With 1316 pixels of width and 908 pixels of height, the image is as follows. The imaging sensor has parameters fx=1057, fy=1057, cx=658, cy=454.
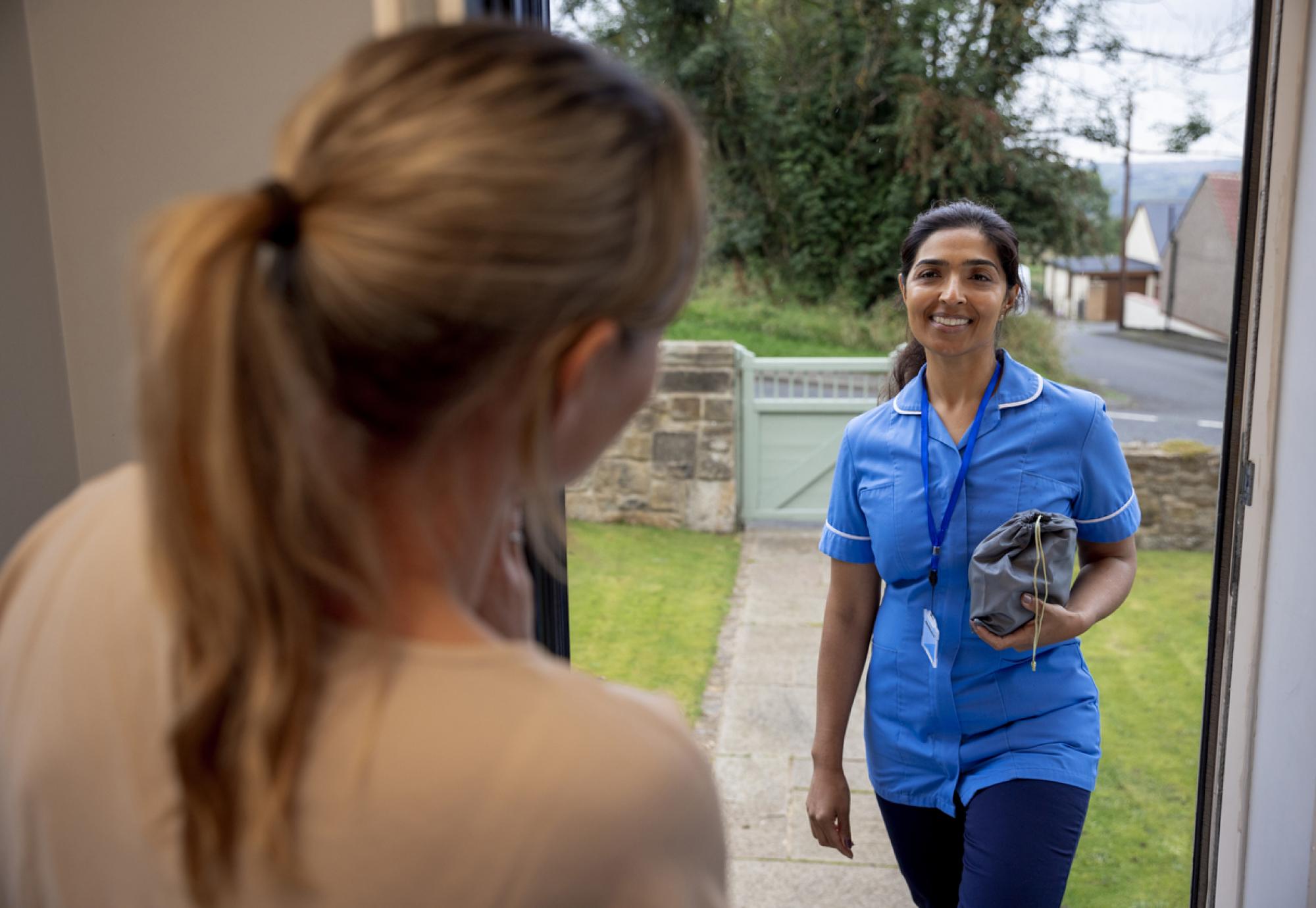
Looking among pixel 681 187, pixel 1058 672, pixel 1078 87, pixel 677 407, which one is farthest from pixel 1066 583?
pixel 1078 87

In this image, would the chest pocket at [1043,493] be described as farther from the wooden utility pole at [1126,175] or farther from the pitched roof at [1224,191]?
the wooden utility pole at [1126,175]

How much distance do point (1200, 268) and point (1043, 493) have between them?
9.21m

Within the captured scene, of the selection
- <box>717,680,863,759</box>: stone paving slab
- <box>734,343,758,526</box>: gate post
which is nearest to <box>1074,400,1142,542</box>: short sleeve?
<box>717,680,863,759</box>: stone paving slab

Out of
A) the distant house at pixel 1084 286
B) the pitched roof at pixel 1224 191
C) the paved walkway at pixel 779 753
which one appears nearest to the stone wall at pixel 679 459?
the paved walkway at pixel 779 753

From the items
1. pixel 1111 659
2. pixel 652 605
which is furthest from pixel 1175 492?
pixel 652 605

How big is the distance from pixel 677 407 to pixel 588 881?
230 inches

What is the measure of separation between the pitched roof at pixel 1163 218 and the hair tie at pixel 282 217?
9.46 metres

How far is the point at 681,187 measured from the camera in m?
0.57

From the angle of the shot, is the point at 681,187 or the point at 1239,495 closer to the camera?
the point at 681,187

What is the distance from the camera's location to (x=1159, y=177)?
26.8 ft

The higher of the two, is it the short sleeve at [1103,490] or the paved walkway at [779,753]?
the short sleeve at [1103,490]

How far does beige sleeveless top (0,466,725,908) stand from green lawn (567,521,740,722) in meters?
3.80

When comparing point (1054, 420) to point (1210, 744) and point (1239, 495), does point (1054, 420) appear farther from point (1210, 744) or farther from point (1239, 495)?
point (1210, 744)

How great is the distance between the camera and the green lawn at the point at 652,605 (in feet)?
15.9
